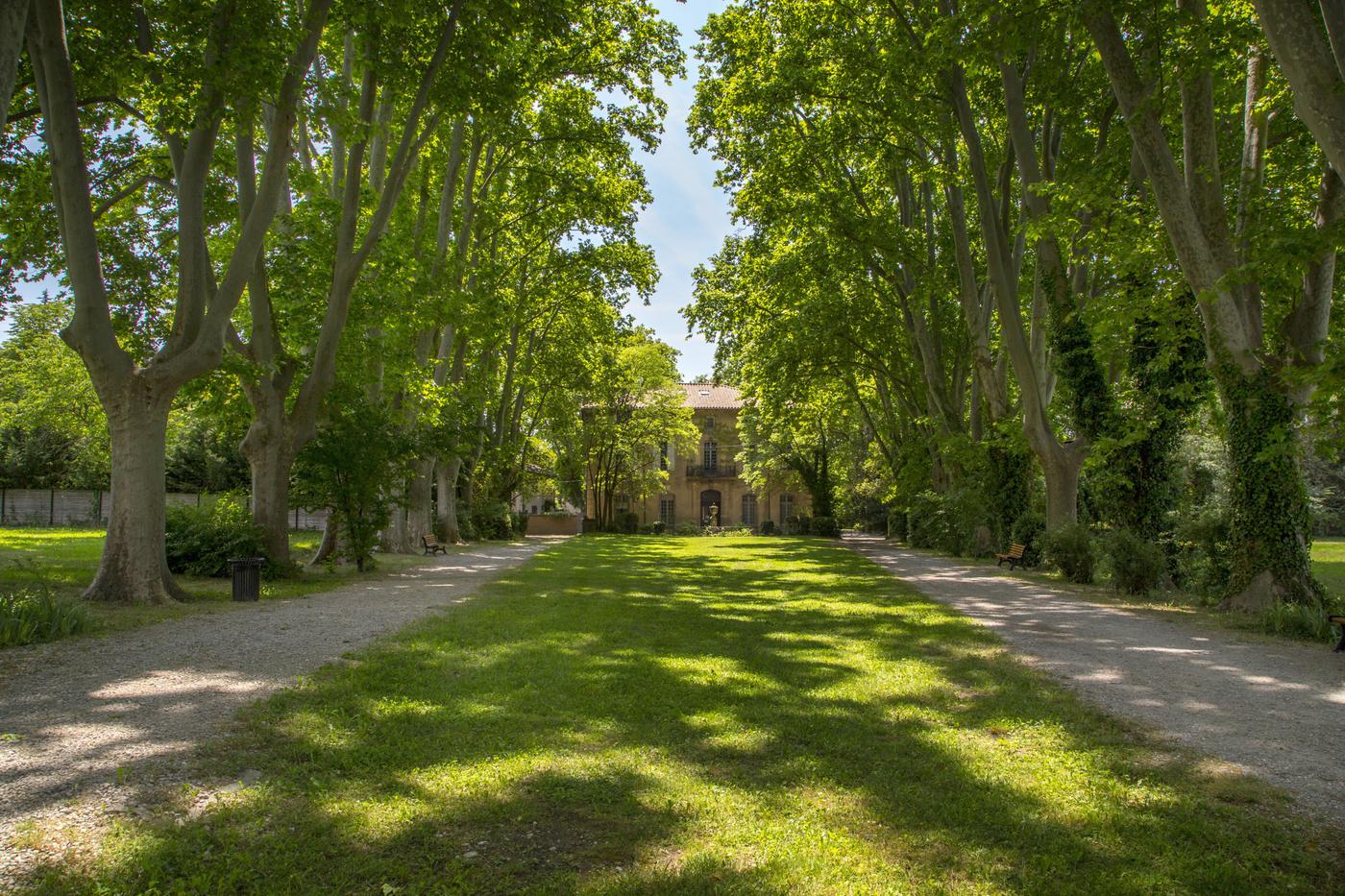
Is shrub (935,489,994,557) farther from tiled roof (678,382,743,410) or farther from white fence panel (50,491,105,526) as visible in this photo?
tiled roof (678,382,743,410)

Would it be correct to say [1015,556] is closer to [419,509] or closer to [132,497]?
[419,509]

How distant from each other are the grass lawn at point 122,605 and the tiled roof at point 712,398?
4600 cm

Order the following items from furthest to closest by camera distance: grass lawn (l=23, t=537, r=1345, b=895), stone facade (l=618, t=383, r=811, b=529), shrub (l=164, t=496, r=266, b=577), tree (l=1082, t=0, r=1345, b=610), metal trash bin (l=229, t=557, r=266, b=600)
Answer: stone facade (l=618, t=383, r=811, b=529) < shrub (l=164, t=496, r=266, b=577) < metal trash bin (l=229, t=557, r=266, b=600) < tree (l=1082, t=0, r=1345, b=610) < grass lawn (l=23, t=537, r=1345, b=895)

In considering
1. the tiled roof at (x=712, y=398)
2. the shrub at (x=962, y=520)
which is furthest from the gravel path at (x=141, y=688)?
the tiled roof at (x=712, y=398)

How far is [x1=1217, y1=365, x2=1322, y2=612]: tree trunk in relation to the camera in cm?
1017

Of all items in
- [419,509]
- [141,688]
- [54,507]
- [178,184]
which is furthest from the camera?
[54,507]

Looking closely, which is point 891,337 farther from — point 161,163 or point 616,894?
point 616,894

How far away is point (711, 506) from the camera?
6119 cm

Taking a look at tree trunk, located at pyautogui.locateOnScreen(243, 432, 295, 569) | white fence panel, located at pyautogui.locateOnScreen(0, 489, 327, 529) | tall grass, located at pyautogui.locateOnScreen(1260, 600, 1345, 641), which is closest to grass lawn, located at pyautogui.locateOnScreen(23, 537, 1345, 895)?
tall grass, located at pyautogui.locateOnScreen(1260, 600, 1345, 641)

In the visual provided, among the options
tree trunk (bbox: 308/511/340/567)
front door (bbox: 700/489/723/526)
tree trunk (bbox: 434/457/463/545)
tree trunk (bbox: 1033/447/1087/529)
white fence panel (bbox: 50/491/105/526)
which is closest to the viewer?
tree trunk (bbox: 1033/447/1087/529)

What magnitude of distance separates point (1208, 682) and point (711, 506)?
5469 cm

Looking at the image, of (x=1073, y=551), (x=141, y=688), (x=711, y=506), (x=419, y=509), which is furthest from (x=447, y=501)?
(x=711, y=506)

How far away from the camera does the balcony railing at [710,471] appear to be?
61281mm

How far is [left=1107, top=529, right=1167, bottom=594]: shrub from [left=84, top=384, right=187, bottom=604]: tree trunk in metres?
13.7
